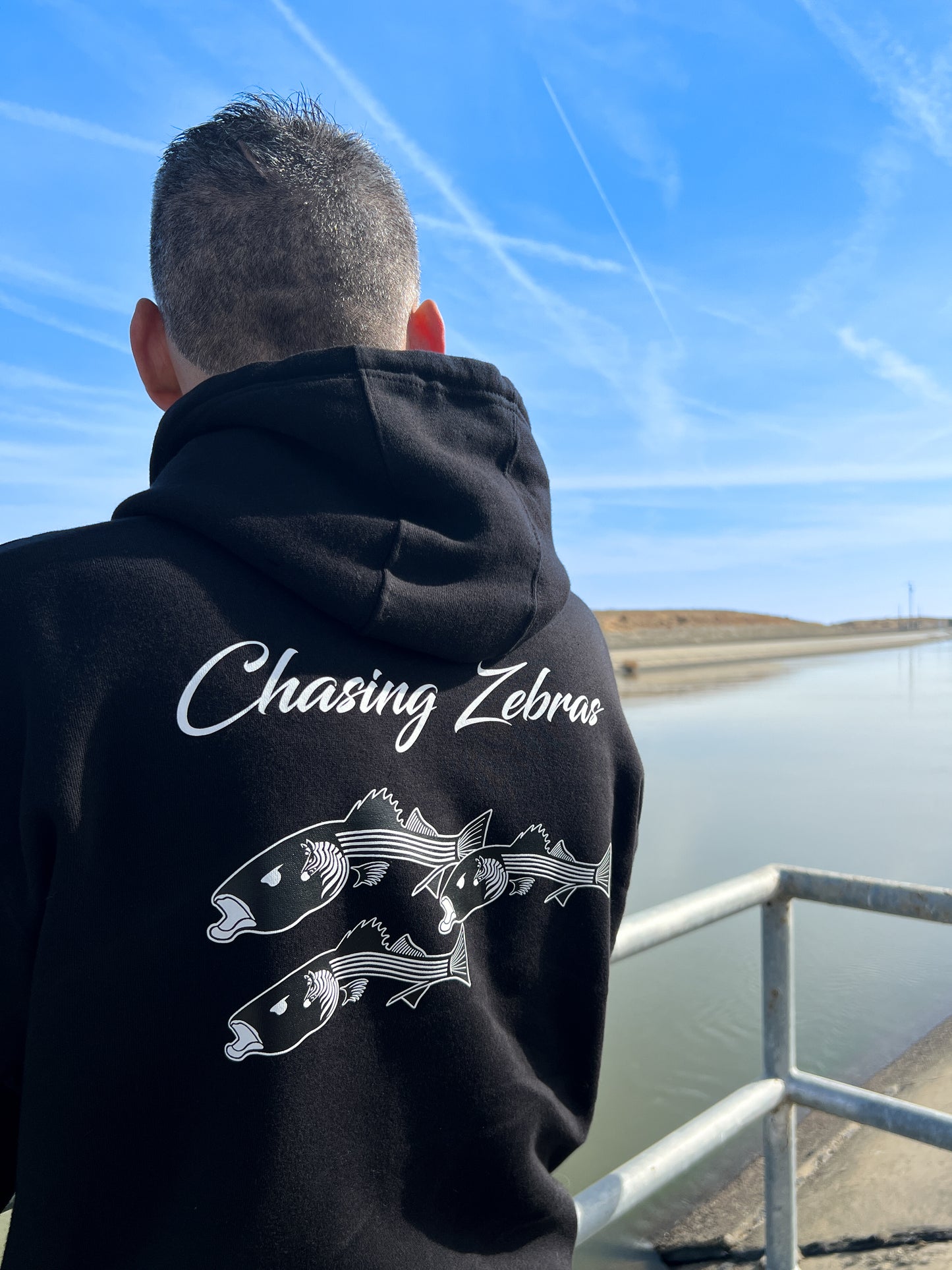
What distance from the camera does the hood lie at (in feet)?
3.07

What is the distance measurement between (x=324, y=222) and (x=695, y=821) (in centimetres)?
836

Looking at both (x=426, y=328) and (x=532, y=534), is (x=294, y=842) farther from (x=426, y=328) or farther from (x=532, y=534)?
(x=426, y=328)

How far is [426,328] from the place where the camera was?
125cm

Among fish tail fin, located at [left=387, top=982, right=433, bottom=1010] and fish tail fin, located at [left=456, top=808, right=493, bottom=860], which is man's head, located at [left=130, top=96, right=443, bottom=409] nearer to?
fish tail fin, located at [left=456, top=808, right=493, bottom=860]

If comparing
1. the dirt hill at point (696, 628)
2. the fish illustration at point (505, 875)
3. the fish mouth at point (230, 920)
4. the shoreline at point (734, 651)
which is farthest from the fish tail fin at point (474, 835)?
the dirt hill at point (696, 628)

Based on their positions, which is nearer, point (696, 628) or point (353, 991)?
point (353, 991)

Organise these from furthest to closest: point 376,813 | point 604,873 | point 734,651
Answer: point 734,651
point 604,873
point 376,813

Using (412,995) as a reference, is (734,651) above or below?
above

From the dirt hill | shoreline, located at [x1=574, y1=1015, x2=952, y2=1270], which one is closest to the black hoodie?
shoreline, located at [x1=574, y1=1015, x2=952, y2=1270]

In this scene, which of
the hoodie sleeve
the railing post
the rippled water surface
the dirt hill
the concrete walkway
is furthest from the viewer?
the dirt hill

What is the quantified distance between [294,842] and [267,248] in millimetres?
674

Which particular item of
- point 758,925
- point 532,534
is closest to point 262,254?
point 532,534

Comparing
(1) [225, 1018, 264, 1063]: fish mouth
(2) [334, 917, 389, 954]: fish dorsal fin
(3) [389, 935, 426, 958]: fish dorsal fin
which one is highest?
(2) [334, 917, 389, 954]: fish dorsal fin

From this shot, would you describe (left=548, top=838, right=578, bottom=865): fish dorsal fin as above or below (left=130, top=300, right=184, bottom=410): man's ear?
below
